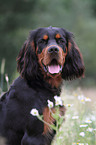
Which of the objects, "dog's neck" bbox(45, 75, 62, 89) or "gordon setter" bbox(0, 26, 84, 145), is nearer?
"gordon setter" bbox(0, 26, 84, 145)

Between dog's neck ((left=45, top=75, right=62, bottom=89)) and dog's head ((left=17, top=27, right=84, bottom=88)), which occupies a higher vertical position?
dog's head ((left=17, top=27, right=84, bottom=88))

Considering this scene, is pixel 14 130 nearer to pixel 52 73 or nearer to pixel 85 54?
pixel 52 73

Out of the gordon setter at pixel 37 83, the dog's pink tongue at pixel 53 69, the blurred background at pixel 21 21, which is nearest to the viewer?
the gordon setter at pixel 37 83

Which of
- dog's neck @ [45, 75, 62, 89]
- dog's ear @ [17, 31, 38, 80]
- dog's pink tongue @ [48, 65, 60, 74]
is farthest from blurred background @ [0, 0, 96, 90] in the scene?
dog's pink tongue @ [48, 65, 60, 74]

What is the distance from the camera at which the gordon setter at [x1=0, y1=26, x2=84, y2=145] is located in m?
2.96

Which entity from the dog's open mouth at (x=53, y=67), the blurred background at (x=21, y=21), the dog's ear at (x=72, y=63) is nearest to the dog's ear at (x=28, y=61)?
the dog's open mouth at (x=53, y=67)

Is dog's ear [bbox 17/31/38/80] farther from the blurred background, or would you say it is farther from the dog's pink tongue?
the blurred background

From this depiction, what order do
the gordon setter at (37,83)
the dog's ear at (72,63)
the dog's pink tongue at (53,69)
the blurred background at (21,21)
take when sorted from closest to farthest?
the gordon setter at (37,83)
the dog's pink tongue at (53,69)
the dog's ear at (72,63)
the blurred background at (21,21)

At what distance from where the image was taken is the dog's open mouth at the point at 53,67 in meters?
3.19

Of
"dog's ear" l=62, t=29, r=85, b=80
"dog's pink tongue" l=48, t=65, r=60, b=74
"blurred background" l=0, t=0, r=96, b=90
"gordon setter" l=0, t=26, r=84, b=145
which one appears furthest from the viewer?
"blurred background" l=0, t=0, r=96, b=90

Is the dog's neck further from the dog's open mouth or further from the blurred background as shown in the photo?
the blurred background

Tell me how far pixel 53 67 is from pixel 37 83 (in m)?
0.27

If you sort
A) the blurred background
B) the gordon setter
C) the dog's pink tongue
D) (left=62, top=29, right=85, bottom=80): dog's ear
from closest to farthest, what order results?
the gordon setter → the dog's pink tongue → (left=62, top=29, right=85, bottom=80): dog's ear → the blurred background

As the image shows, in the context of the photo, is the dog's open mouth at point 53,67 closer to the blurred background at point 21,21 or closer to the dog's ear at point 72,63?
the dog's ear at point 72,63
